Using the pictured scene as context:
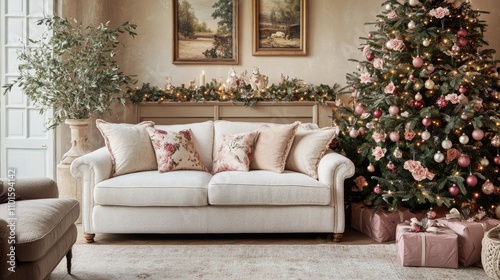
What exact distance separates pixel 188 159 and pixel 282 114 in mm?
1647

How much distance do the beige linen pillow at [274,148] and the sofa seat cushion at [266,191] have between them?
359 mm

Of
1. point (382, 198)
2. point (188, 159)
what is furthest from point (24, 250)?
point (382, 198)

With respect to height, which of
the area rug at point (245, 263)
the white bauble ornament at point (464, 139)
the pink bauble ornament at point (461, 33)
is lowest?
the area rug at point (245, 263)

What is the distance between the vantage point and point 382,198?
5371 mm

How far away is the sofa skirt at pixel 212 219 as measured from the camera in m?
5.09

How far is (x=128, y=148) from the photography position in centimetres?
546

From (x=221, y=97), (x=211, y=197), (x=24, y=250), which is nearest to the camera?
(x=24, y=250)

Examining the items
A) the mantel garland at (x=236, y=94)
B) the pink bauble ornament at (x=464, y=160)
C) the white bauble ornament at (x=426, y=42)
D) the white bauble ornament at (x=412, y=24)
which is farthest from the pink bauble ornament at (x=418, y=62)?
the mantel garland at (x=236, y=94)

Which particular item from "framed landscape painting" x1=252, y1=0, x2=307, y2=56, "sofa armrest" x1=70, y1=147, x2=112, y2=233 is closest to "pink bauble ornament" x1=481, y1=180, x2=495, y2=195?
"framed landscape painting" x1=252, y1=0, x2=307, y2=56

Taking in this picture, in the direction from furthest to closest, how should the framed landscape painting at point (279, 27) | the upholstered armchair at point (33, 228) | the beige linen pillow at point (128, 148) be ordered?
the framed landscape painting at point (279, 27), the beige linen pillow at point (128, 148), the upholstered armchair at point (33, 228)

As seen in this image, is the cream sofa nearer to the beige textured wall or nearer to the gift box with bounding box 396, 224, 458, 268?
the gift box with bounding box 396, 224, 458, 268

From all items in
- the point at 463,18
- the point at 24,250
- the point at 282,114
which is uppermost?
the point at 463,18

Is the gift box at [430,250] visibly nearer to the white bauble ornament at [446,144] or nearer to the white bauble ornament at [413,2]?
the white bauble ornament at [446,144]

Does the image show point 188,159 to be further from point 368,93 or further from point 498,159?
point 498,159
